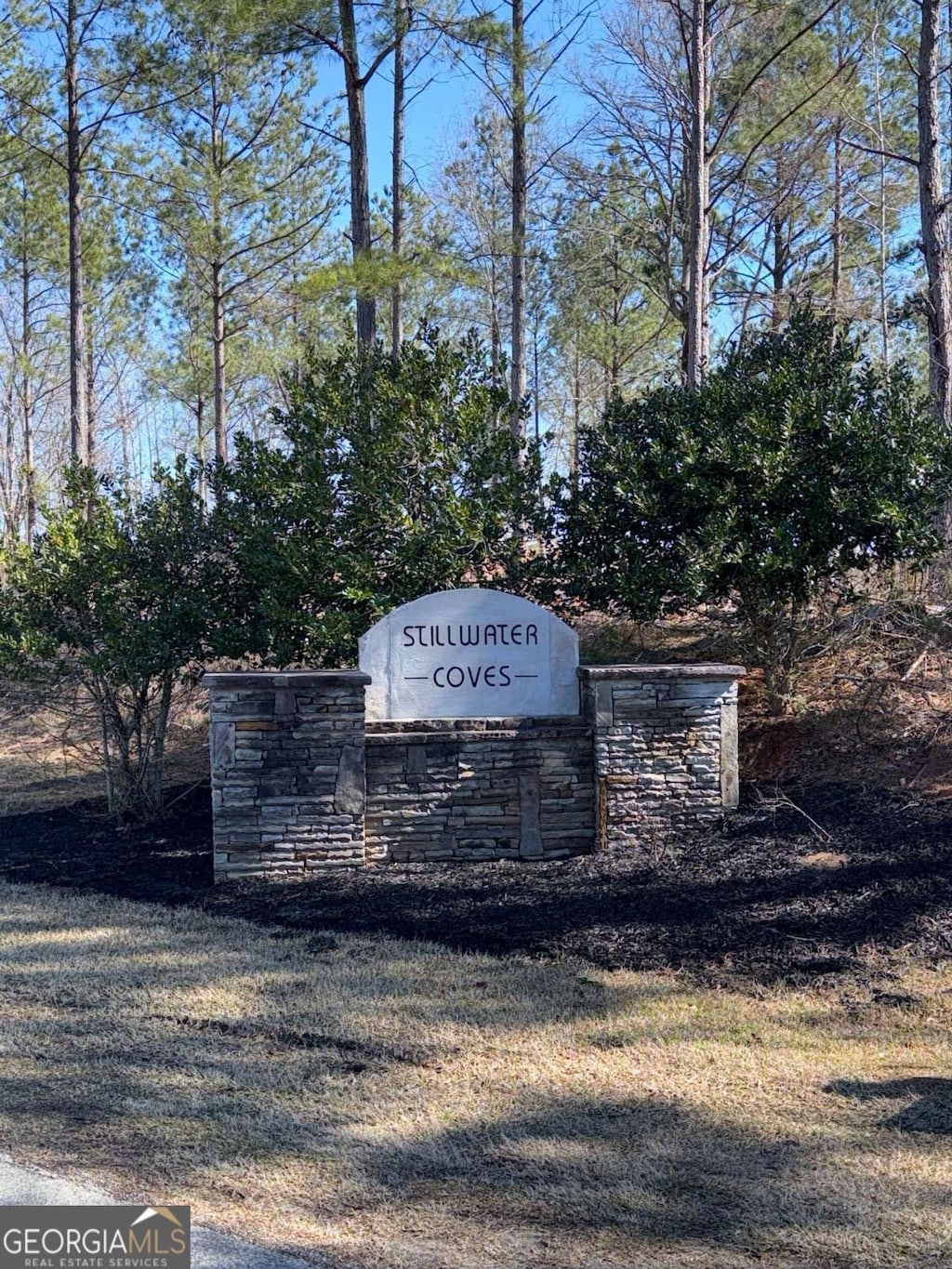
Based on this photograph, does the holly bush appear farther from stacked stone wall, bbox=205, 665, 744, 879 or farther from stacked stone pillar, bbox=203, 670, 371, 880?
stacked stone pillar, bbox=203, 670, 371, 880

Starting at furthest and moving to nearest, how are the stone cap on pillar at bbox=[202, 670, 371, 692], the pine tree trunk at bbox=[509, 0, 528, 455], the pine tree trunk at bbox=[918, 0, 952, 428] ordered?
the pine tree trunk at bbox=[509, 0, 528, 455] < the pine tree trunk at bbox=[918, 0, 952, 428] < the stone cap on pillar at bbox=[202, 670, 371, 692]

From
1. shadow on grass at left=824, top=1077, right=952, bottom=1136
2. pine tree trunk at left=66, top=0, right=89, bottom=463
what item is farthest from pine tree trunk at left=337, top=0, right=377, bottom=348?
shadow on grass at left=824, top=1077, right=952, bottom=1136

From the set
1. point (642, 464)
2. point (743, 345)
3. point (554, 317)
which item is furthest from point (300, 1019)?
point (554, 317)

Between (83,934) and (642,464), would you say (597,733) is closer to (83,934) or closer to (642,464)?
(642,464)

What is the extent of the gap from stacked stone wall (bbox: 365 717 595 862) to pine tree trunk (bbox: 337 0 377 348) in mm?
5868

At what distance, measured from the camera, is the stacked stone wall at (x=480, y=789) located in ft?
25.6

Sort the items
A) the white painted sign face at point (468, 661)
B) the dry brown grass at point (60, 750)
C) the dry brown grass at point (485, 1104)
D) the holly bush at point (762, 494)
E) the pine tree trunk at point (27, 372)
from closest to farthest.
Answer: the dry brown grass at point (485, 1104) → the white painted sign face at point (468, 661) → the holly bush at point (762, 494) → the dry brown grass at point (60, 750) → the pine tree trunk at point (27, 372)

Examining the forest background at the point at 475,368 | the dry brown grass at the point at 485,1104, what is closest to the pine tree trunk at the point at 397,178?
the forest background at the point at 475,368

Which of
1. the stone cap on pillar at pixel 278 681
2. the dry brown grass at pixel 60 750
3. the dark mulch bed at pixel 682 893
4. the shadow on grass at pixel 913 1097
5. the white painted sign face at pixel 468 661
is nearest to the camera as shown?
the shadow on grass at pixel 913 1097

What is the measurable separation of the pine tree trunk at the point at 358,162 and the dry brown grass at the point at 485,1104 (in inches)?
321

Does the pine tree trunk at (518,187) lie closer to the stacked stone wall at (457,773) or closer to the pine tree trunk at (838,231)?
the pine tree trunk at (838,231)

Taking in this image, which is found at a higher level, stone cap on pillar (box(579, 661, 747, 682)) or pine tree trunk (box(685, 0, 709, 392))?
pine tree trunk (box(685, 0, 709, 392))

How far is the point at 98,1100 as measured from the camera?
424 centimetres

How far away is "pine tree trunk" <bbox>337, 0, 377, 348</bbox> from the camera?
1248 cm
